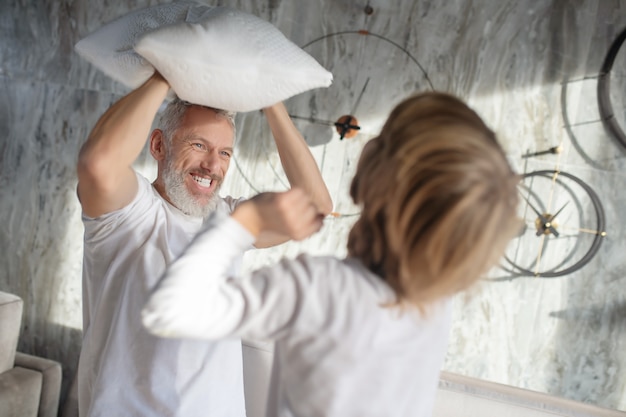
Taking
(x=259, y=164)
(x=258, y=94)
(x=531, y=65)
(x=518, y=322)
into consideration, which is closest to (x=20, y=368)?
(x=259, y=164)

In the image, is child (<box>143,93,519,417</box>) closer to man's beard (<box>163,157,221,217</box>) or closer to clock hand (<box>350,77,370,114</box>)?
man's beard (<box>163,157,221,217</box>)

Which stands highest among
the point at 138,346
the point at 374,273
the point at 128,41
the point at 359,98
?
the point at 359,98

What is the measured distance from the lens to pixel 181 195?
1.31 m

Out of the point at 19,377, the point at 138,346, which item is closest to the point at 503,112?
the point at 138,346

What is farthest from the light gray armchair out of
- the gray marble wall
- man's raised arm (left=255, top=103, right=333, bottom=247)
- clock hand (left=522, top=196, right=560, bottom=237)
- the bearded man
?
clock hand (left=522, top=196, right=560, bottom=237)

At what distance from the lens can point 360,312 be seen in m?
0.70

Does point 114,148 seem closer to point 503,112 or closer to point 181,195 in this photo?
point 181,195

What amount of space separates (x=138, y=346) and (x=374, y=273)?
0.62 m

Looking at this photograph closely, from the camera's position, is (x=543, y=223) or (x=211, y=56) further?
(x=543, y=223)

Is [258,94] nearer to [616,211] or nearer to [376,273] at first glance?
[376,273]

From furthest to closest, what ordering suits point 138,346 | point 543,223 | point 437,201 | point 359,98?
point 359,98 < point 543,223 < point 138,346 < point 437,201

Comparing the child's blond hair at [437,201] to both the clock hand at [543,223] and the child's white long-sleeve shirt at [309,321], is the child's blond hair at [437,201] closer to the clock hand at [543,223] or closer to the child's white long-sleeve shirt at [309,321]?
the child's white long-sleeve shirt at [309,321]

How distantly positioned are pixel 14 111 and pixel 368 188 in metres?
3.14

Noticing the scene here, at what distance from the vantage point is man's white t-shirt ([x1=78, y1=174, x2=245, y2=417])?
1.15 meters
